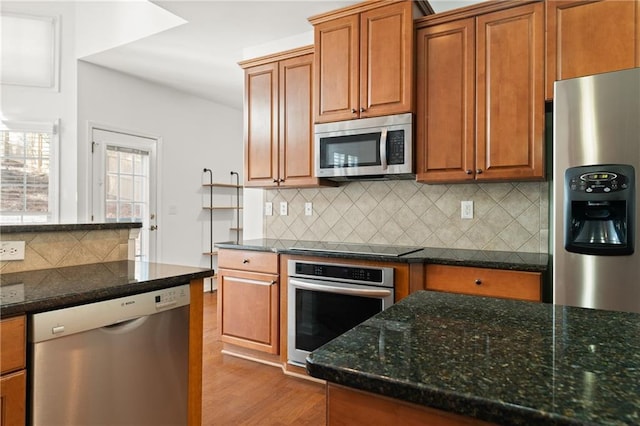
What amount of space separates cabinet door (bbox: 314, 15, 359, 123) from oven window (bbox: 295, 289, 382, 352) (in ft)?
4.20

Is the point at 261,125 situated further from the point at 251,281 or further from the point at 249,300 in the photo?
the point at 249,300

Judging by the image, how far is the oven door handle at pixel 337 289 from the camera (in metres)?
2.41

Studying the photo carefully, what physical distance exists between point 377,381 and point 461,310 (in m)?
0.49

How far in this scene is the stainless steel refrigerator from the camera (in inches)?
70.1

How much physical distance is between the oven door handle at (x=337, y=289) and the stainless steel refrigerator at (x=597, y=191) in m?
0.93

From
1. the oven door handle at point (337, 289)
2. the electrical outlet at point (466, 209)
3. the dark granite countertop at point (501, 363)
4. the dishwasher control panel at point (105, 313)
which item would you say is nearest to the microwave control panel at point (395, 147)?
the electrical outlet at point (466, 209)

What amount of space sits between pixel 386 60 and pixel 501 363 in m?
2.41

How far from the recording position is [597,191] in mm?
1827

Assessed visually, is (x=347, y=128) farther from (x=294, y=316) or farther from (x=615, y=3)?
(x=615, y=3)

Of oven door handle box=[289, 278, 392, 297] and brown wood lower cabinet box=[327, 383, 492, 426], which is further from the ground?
brown wood lower cabinet box=[327, 383, 492, 426]

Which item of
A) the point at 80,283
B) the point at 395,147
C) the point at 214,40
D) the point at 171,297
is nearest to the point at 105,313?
the point at 80,283

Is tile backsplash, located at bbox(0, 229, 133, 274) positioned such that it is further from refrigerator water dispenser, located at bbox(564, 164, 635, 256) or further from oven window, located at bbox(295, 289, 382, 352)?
refrigerator water dispenser, located at bbox(564, 164, 635, 256)

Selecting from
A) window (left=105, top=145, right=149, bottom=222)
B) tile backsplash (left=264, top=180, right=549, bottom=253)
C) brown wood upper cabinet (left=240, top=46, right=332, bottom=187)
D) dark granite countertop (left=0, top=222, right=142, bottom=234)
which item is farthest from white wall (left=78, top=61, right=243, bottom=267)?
dark granite countertop (left=0, top=222, right=142, bottom=234)

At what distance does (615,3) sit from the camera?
6.82 feet
